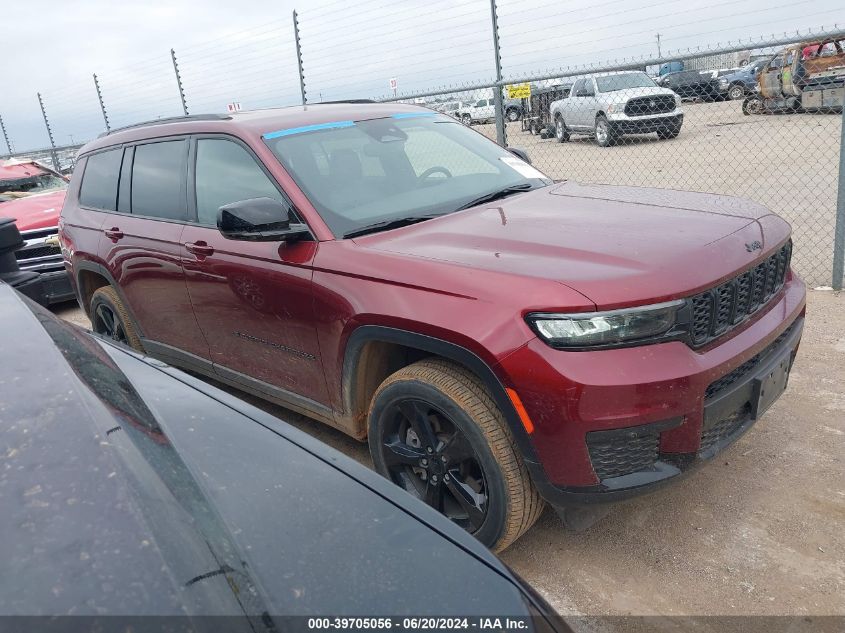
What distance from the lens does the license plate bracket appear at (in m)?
2.55

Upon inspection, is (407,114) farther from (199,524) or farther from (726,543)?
(199,524)

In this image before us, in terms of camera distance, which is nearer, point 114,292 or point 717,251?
point 717,251

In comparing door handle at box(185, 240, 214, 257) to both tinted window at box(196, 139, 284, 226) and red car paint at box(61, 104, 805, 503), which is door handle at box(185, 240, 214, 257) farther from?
tinted window at box(196, 139, 284, 226)

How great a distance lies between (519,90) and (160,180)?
13.4 feet

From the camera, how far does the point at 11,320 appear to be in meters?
2.07

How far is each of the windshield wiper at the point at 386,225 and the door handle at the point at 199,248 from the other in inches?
37.1

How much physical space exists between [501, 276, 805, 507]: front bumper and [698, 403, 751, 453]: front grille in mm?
14

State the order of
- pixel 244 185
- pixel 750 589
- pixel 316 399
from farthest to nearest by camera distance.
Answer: pixel 244 185
pixel 316 399
pixel 750 589

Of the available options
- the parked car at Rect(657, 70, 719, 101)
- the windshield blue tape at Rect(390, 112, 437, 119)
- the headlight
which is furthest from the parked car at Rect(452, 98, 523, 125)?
the headlight

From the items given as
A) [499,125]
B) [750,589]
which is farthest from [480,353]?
[499,125]

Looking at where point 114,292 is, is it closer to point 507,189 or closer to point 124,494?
point 507,189

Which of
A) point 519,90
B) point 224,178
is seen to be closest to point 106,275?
point 224,178

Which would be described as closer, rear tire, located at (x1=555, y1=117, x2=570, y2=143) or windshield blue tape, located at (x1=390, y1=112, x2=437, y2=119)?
windshield blue tape, located at (x1=390, y1=112, x2=437, y2=119)

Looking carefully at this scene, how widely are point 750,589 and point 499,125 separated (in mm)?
5429
